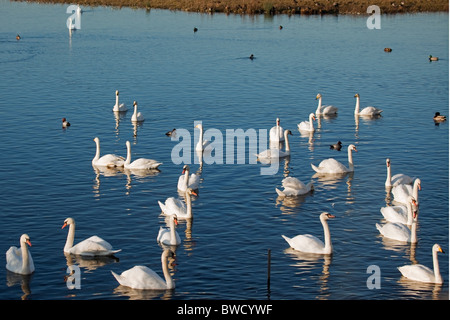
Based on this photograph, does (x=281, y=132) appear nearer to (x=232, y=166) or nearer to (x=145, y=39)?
(x=232, y=166)

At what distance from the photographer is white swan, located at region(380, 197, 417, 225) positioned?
87.6 ft

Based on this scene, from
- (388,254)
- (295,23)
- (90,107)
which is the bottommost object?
(388,254)

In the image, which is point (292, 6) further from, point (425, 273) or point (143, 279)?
point (143, 279)

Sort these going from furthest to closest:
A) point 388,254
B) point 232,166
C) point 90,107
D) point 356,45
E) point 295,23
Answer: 1. point 295,23
2. point 356,45
3. point 90,107
4. point 232,166
5. point 388,254

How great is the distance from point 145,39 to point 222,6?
25.6 m

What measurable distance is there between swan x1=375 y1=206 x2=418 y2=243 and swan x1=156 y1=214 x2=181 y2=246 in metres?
6.71

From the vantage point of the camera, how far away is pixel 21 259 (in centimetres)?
2275

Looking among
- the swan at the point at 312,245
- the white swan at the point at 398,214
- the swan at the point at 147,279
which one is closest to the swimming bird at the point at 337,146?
the white swan at the point at 398,214

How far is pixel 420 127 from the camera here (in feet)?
138

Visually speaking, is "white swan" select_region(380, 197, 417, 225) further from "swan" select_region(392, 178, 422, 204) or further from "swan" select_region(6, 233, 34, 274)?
"swan" select_region(6, 233, 34, 274)

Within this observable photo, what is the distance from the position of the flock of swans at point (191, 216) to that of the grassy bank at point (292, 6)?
2351 inches

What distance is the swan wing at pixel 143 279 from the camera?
69.8 feet

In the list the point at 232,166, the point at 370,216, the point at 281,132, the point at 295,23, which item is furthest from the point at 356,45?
the point at 370,216

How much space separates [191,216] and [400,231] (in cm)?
707
